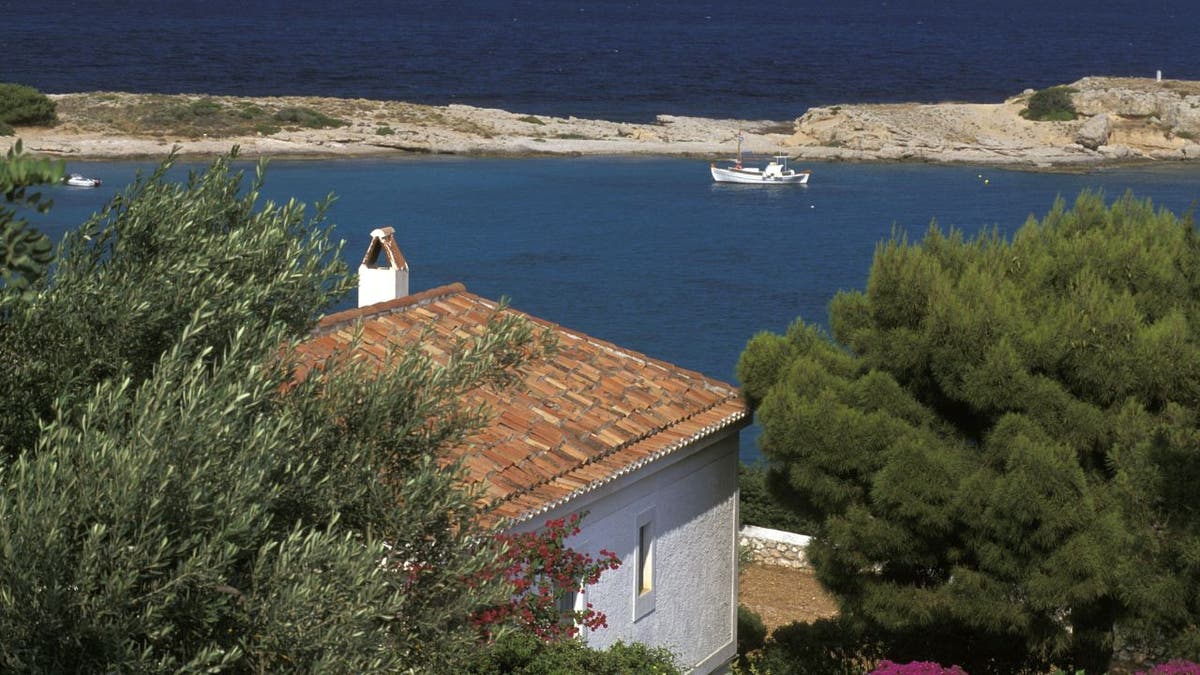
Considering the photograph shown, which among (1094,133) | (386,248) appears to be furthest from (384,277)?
(1094,133)

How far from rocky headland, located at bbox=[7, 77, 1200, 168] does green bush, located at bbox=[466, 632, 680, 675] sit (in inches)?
2488

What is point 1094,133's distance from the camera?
7944 cm

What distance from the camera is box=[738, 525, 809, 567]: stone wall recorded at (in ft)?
67.7

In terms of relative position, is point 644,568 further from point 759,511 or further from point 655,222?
point 655,222

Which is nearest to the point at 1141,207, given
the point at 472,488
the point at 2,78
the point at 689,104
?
the point at 472,488

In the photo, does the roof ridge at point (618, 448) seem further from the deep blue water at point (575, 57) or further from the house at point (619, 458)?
the deep blue water at point (575, 57)

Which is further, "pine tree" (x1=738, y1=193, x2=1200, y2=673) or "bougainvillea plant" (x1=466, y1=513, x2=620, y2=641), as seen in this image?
"pine tree" (x1=738, y1=193, x2=1200, y2=673)

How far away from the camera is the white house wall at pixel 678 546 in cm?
1289

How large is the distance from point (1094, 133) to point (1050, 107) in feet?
12.6

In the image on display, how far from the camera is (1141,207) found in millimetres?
15531

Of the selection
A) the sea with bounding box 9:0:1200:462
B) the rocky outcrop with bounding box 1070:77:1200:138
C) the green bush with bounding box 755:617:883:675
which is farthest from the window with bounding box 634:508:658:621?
the rocky outcrop with bounding box 1070:77:1200:138

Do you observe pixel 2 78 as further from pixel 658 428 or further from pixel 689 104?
pixel 658 428

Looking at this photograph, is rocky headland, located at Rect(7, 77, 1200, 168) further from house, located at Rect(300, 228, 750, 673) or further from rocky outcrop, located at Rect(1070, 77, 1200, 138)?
house, located at Rect(300, 228, 750, 673)

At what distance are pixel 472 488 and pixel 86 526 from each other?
262cm
